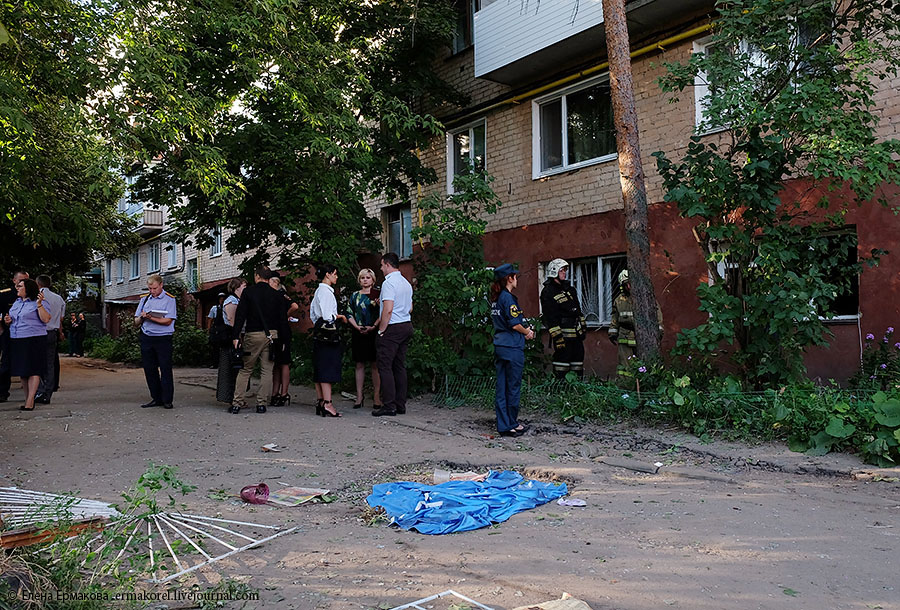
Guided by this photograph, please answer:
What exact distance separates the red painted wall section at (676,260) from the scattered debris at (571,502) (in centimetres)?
406

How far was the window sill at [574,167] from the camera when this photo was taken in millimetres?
12828

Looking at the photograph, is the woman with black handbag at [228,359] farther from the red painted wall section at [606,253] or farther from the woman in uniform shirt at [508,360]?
the red painted wall section at [606,253]

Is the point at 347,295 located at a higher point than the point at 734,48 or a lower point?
lower

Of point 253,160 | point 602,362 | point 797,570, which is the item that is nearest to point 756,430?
point 797,570

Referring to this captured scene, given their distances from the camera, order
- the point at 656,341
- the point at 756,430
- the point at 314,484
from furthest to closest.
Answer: the point at 656,341, the point at 756,430, the point at 314,484

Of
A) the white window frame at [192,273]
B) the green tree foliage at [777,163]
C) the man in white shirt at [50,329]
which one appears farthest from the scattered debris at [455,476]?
the white window frame at [192,273]

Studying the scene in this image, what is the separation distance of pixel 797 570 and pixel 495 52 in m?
11.7

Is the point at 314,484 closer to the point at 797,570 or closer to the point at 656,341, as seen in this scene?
the point at 797,570

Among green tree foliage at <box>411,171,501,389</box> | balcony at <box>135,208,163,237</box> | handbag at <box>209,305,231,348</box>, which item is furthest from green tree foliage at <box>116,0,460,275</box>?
balcony at <box>135,208,163,237</box>

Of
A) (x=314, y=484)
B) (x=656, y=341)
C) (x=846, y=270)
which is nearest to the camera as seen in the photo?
(x=314, y=484)

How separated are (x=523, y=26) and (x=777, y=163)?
6.99m

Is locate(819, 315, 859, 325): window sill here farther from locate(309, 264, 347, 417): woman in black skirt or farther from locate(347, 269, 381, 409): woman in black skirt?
locate(309, 264, 347, 417): woman in black skirt

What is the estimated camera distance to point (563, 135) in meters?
13.8

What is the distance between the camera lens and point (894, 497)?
5270 millimetres
